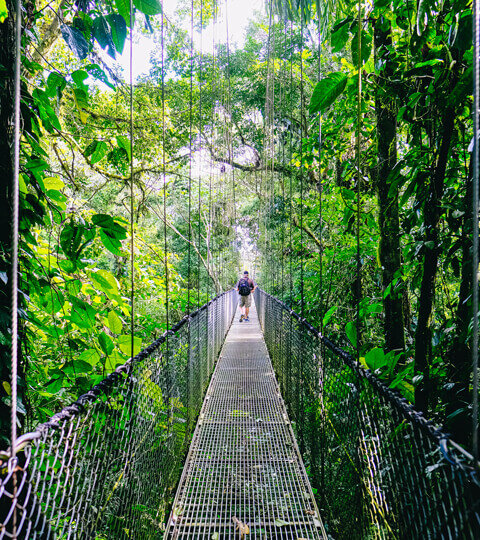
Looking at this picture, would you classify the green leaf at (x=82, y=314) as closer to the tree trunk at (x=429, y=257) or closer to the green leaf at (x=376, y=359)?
the green leaf at (x=376, y=359)

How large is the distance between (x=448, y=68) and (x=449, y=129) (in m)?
0.17

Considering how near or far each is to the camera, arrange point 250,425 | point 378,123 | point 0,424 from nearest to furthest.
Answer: point 0,424 → point 378,123 → point 250,425

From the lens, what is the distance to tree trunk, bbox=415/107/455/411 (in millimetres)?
1098

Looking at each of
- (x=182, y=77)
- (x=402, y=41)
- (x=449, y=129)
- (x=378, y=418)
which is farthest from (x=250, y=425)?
(x=182, y=77)

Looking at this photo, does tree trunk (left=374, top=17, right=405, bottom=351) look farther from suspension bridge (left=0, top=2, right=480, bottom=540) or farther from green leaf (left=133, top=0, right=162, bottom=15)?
green leaf (left=133, top=0, right=162, bottom=15)

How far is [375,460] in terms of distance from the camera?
3.84 ft

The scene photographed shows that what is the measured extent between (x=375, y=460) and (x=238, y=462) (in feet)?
4.23

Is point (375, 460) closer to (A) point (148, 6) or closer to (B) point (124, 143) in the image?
(B) point (124, 143)

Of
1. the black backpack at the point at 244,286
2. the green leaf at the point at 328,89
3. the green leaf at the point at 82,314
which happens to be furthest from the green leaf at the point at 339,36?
the black backpack at the point at 244,286

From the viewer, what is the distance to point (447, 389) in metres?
1.04

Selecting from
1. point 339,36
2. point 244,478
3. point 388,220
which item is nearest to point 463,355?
point 388,220

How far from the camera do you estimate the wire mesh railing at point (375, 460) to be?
69 centimetres

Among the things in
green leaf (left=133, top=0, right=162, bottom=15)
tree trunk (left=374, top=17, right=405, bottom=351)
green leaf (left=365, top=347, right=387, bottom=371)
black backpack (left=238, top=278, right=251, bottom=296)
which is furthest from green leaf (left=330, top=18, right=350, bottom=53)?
black backpack (left=238, top=278, right=251, bottom=296)

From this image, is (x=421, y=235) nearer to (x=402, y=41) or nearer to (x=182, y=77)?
(x=402, y=41)
